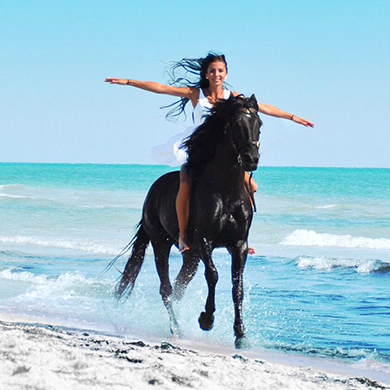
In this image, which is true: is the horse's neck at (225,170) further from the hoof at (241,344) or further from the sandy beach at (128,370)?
the sandy beach at (128,370)

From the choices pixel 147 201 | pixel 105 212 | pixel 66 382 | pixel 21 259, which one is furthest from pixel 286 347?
pixel 105 212

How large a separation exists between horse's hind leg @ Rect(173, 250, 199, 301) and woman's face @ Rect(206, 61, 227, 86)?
1.58 metres

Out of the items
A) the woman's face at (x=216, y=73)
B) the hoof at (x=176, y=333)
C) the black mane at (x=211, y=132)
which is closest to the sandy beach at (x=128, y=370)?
the hoof at (x=176, y=333)

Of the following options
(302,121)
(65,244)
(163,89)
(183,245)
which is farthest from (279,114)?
(65,244)

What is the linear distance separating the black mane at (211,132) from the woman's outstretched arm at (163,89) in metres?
0.50

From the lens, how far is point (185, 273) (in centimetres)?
742

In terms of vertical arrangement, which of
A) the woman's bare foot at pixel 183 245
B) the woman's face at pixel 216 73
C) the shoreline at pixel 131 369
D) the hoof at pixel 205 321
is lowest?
the hoof at pixel 205 321

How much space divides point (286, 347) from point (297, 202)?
2482 cm

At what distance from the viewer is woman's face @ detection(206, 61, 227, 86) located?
673 cm

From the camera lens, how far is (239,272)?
6309 mm

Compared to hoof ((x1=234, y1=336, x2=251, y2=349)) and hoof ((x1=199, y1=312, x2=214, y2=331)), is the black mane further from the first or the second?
hoof ((x1=234, y1=336, x2=251, y2=349))

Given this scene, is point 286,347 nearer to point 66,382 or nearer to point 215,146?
point 215,146

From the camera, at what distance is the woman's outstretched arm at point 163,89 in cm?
679

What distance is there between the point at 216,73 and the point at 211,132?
638 millimetres
